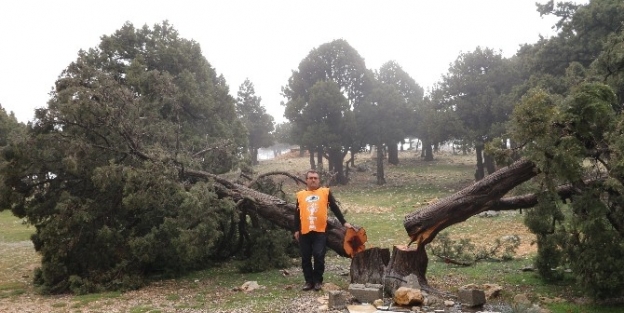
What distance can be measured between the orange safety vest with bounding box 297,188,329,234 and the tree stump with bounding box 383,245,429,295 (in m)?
1.44

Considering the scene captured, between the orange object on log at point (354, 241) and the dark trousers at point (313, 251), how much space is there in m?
0.96

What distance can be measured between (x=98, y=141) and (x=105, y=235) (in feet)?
8.43

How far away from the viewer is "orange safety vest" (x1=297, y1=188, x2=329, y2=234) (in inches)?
368

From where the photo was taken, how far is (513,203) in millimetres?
9805

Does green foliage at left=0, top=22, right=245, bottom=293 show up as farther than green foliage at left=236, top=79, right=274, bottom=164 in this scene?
No

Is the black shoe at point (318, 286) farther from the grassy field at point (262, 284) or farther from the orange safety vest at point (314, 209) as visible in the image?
the orange safety vest at point (314, 209)

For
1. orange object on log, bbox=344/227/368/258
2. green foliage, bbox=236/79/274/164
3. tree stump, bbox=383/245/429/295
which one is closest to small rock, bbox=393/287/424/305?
tree stump, bbox=383/245/429/295

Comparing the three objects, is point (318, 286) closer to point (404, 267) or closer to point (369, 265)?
point (369, 265)

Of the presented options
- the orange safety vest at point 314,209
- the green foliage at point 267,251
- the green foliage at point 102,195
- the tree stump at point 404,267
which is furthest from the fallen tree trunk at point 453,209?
the green foliage at point 102,195

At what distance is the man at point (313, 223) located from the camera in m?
9.37

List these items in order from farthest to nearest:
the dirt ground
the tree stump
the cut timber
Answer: the cut timber
the tree stump
the dirt ground

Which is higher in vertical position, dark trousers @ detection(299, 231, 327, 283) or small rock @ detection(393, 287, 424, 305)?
dark trousers @ detection(299, 231, 327, 283)

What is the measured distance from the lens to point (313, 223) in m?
9.35

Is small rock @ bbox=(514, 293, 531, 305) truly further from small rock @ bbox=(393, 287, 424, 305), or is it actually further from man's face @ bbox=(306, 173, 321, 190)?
man's face @ bbox=(306, 173, 321, 190)
